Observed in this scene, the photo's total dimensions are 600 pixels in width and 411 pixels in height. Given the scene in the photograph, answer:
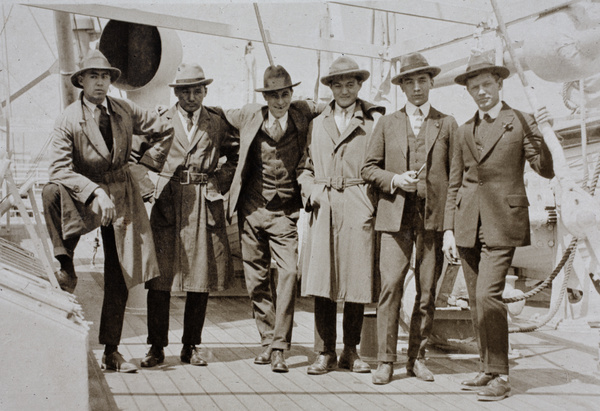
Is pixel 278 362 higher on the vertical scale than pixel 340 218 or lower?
lower

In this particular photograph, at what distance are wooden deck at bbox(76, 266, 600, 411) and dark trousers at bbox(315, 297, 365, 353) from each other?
241 millimetres

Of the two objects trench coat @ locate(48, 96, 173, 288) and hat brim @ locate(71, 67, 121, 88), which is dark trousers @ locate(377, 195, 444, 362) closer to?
trench coat @ locate(48, 96, 173, 288)

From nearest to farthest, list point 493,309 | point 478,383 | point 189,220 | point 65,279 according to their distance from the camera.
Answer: point 493,309 < point 478,383 < point 65,279 < point 189,220

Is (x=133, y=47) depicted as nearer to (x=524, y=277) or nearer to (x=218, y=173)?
(x=218, y=173)

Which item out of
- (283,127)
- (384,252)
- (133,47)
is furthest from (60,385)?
(133,47)

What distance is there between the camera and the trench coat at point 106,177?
14.5ft

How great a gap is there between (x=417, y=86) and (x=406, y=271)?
1227mm

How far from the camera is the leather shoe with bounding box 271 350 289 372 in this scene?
469 centimetres

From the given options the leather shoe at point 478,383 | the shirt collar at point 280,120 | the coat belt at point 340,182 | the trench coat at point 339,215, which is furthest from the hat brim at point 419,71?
the leather shoe at point 478,383

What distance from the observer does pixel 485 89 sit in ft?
14.1

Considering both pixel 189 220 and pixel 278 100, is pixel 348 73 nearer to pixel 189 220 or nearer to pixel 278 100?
pixel 278 100

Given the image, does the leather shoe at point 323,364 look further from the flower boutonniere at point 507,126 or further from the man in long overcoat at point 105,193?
the flower boutonniere at point 507,126

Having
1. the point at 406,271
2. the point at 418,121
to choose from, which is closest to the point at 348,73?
the point at 418,121

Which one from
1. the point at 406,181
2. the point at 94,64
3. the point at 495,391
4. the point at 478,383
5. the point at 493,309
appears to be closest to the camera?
the point at 495,391
